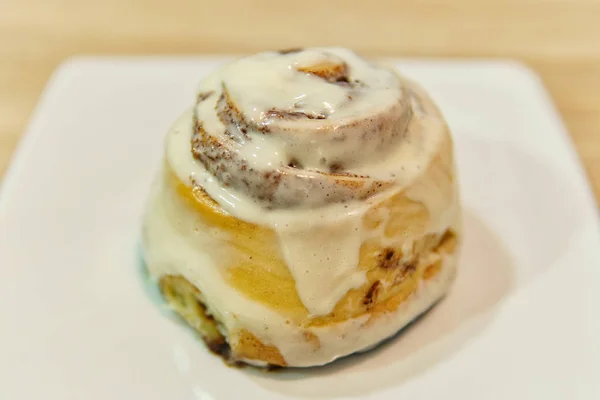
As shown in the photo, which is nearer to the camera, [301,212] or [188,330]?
[301,212]

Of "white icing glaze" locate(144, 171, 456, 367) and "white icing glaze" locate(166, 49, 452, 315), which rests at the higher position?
"white icing glaze" locate(166, 49, 452, 315)

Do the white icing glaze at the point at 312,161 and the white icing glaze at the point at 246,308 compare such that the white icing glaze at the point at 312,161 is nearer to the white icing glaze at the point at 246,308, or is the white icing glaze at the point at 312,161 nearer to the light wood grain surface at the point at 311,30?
the white icing glaze at the point at 246,308

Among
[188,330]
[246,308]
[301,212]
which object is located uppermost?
[301,212]

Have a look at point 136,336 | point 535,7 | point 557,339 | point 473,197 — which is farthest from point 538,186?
point 535,7

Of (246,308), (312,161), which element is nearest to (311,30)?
(312,161)

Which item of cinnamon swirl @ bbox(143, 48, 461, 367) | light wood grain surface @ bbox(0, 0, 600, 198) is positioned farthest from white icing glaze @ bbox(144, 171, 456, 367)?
light wood grain surface @ bbox(0, 0, 600, 198)

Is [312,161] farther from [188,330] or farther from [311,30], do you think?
[311,30]

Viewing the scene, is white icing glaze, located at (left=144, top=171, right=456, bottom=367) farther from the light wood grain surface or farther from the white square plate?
the light wood grain surface

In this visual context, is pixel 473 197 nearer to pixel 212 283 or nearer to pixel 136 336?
pixel 212 283
